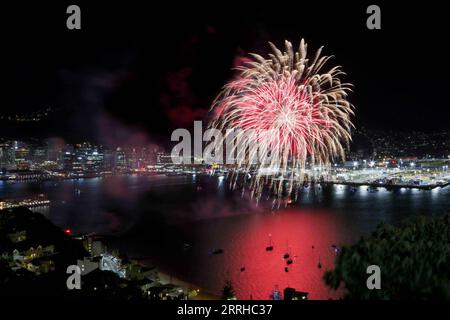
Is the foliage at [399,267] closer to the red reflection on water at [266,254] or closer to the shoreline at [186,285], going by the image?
the red reflection on water at [266,254]

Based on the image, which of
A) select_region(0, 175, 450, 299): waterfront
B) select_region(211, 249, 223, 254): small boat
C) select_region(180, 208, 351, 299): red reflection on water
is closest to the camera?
select_region(180, 208, 351, 299): red reflection on water

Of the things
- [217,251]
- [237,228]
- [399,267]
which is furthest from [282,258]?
[399,267]

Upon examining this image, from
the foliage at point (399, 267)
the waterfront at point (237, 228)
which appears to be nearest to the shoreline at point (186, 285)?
the waterfront at point (237, 228)

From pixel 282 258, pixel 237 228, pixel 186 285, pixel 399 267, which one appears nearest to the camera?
pixel 399 267

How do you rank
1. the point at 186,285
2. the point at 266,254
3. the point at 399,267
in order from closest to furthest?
1. the point at 399,267
2. the point at 186,285
3. the point at 266,254

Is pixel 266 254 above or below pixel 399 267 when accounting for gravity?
below

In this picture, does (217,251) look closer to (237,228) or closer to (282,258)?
(282,258)

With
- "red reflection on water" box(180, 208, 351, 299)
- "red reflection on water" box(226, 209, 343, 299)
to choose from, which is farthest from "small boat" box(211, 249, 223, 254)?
"red reflection on water" box(226, 209, 343, 299)

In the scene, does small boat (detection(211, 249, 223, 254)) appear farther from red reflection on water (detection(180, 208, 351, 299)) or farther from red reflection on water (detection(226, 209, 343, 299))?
red reflection on water (detection(226, 209, 343, 299))
